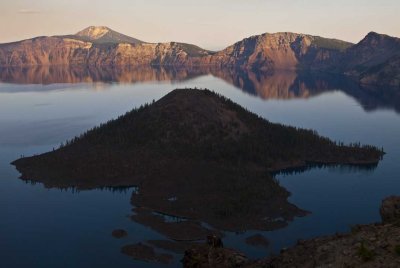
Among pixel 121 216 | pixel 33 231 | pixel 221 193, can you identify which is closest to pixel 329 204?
pixel 221 193

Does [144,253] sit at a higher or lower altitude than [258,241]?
lower

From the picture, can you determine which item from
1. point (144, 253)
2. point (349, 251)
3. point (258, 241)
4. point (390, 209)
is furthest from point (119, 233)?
point (349, 251)

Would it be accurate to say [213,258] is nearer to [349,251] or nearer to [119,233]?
[349,251]

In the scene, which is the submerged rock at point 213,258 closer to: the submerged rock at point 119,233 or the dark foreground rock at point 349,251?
the dark foreground rock at point 349,251

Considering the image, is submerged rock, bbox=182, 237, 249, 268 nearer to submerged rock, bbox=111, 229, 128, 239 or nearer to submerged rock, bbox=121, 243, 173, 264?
submerged rock, bbox=121, 243, 173, 264

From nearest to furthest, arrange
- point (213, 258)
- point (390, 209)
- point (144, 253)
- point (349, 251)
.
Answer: point (349, 251)
point (390, 209)
point (213, 258)
point (144, 253)

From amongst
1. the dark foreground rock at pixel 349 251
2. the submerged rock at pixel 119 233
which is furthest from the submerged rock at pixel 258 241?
the dark foreground rock at pixel 349 251

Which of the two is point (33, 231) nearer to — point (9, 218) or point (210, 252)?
point (9, 218)

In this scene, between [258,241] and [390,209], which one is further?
[258,241]
